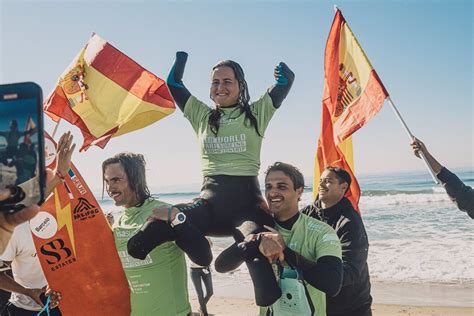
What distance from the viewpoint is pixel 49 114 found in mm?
4527

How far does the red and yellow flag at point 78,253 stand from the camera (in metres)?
3.61

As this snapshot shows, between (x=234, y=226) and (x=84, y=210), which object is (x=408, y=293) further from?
(x=84, y=210)

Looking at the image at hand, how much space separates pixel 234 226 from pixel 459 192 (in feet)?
6.17

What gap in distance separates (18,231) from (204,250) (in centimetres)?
203

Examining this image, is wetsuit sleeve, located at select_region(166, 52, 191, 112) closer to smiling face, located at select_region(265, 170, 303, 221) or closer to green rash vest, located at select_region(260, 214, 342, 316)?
smiling face, located at select_region(265, 170, 303, 221)

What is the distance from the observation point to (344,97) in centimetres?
515

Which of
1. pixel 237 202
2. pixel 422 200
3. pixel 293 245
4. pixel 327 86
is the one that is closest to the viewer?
pixel 293 245

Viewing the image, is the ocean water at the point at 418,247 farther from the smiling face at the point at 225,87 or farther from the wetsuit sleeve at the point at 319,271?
the wetsuit sleeve at the point at 319,271

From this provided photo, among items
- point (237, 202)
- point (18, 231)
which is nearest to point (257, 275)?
point (237, 202)

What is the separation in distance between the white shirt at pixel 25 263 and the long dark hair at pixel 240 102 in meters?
1.93

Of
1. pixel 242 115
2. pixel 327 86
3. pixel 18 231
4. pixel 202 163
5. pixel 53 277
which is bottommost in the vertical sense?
pixel 53 277

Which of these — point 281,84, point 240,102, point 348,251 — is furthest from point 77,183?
point 348,251

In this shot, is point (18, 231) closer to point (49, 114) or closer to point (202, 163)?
point (49, 114)

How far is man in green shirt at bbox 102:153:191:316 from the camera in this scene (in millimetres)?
3154
